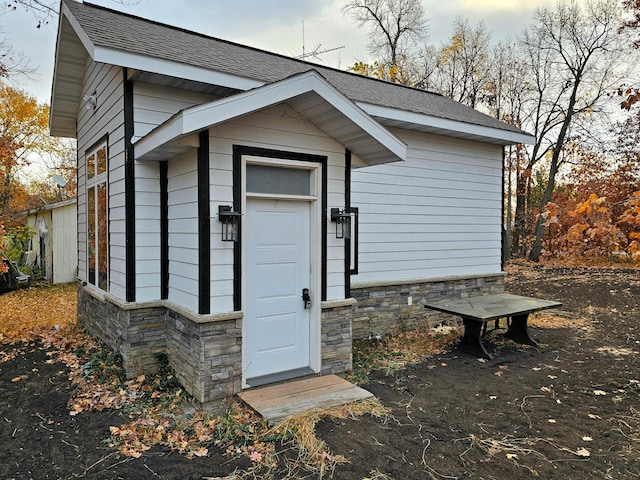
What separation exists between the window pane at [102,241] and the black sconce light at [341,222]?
3038 mm

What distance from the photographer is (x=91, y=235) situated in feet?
21.1

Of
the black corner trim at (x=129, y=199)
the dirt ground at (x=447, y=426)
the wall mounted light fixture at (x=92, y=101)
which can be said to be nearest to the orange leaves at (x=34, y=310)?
the dirt ground at (x=447, y=426)

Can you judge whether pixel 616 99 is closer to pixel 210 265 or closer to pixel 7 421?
pixel 210 265

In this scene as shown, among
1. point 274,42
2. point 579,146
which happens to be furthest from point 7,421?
point 579,146

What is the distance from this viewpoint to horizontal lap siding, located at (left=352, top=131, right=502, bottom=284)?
6.59 metres

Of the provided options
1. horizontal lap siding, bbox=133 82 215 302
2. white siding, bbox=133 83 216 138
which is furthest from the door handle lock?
white siding, bbox=133 83 216 138

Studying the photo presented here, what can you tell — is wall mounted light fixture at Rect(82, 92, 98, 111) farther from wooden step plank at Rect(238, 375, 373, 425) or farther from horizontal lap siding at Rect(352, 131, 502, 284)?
wooden step plank at Rect(238, 375, 373, 425)

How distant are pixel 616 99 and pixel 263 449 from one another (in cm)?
1917

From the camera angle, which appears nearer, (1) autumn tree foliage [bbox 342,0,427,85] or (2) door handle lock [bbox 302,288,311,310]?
(2) door handle lock [bbox 302,288,311,310]

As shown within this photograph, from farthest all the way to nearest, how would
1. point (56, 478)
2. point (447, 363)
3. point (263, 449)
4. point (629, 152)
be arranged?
point (629, 152) < point (447, 363) < point (263, 449) < point (56, 478)

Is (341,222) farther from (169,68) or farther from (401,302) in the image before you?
(401,302)

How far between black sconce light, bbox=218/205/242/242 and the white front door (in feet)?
0.68

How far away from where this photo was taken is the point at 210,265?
3.98m

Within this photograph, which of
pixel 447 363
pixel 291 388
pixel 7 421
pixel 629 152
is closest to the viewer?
pixel 7 421
